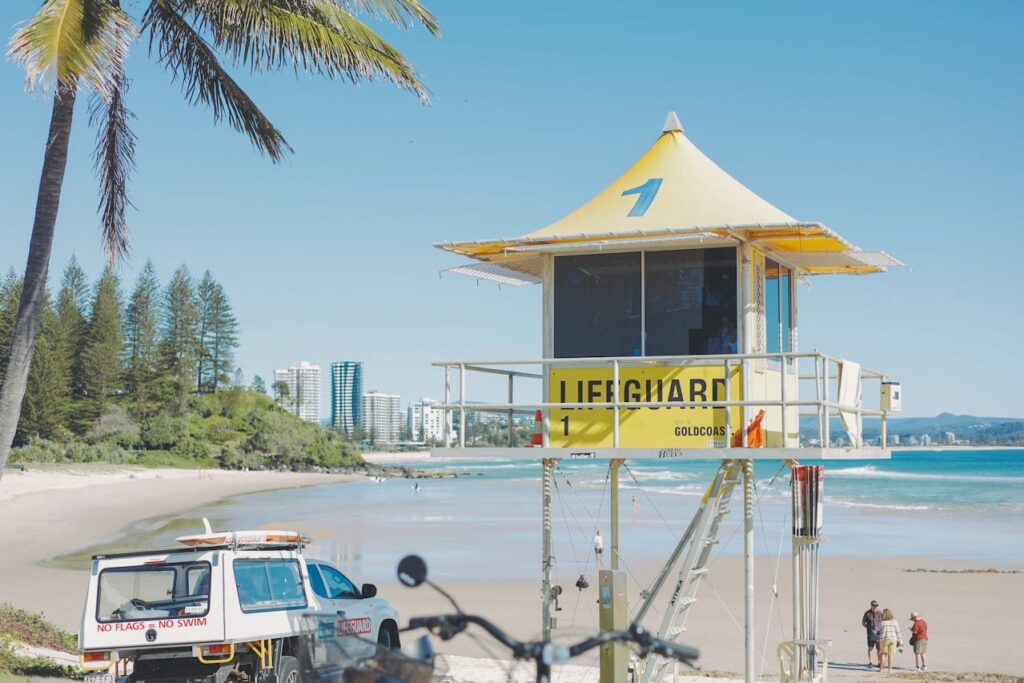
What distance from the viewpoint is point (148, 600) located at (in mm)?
11227

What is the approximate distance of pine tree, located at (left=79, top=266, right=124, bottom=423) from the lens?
312 feet

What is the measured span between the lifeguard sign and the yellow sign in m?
0.01

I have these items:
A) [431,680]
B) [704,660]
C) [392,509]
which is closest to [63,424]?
[392,509]

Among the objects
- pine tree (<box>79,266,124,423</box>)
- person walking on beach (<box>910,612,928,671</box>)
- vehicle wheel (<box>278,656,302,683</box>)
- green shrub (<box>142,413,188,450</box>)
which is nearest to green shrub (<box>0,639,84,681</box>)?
vehicle wheel (<box>278,656,302,683</box>)

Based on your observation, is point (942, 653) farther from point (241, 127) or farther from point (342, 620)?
point (241, 127)

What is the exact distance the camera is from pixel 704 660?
1873 cm

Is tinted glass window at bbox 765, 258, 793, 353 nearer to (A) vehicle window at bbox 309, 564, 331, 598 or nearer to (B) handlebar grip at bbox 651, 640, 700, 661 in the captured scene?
(A) vehicle window at bbox 309, 564, 331, 598

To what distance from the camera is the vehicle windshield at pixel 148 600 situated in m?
10.7

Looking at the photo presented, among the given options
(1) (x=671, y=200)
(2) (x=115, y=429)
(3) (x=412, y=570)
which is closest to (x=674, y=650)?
(3) (x=412, y=570)

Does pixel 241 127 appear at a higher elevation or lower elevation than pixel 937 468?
higher

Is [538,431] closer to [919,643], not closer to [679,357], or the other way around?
[679,357]

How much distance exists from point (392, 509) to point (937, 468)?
6706 centimetres

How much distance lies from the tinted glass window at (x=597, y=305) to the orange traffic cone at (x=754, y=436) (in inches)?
59.0

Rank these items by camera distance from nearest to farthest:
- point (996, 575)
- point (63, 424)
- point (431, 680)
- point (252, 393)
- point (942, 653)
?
point (431, 680) → point (942, 653) → point (996, 575) → point (63, 424) → point (252, 393)
